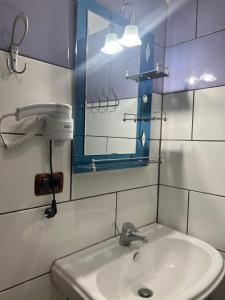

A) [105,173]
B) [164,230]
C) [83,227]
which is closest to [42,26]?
[105,173]

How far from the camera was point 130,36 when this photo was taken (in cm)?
A: 98

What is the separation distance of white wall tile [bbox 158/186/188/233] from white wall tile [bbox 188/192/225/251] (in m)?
0.04

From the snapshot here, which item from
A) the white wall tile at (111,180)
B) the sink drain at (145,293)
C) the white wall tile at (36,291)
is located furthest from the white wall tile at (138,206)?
the white wall tile at (36,291)

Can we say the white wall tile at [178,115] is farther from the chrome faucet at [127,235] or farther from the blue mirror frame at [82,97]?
the chrome faucet at [127,235]

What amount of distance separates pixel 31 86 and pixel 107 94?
357 mm

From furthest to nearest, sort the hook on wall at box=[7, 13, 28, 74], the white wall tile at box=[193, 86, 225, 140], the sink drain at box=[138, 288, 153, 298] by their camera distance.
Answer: the white wall tile at box=[193, 86, 225, 140]
the sink drain at box=[138, 288, 153, 298]
the hook on wall at box=[7, 13, 28, 74]

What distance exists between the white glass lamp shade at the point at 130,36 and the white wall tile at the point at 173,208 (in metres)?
0.76

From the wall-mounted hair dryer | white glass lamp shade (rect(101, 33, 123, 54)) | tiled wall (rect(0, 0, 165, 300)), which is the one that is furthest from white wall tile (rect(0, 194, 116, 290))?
white glass lamp shade (rect(101, 33, 123, 54))

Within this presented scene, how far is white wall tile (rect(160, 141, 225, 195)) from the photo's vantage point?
110 centimetres

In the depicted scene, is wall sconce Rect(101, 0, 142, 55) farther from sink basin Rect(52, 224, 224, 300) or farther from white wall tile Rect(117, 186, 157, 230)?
sink basin Rect(52, 224, 224, 300)

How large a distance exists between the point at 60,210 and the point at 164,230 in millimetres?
618

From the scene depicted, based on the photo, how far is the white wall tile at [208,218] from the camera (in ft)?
3.60

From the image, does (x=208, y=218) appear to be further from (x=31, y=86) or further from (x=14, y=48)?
(x=14, y=48)

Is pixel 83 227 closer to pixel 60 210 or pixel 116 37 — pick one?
pixel 60 210
